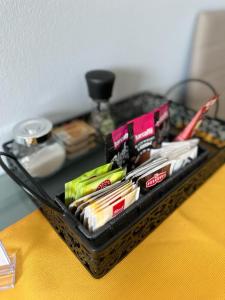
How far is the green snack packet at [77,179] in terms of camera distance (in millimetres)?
427

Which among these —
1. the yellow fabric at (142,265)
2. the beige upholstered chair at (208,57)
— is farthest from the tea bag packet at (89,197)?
the beige upholstered chair at (208,57)

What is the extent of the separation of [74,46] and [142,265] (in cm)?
50

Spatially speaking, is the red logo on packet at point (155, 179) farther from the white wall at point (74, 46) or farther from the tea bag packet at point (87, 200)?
the white wall at point (74, 46)

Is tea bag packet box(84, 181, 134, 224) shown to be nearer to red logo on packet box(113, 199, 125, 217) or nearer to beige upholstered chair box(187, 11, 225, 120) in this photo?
red logo on packet box(113, 199, 125, 217)

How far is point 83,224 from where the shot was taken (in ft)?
1.37

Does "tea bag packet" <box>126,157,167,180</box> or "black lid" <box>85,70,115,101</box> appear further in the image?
"black lid" <box>85,70,115,101</box>

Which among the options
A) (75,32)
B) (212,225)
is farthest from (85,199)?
(75,32)

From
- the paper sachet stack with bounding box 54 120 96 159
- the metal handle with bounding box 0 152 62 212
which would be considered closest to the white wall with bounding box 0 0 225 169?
the paper sachet stack with bounding box 54 120 96 159

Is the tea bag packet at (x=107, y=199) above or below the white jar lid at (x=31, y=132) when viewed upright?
A: below

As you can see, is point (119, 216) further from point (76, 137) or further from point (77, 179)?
point (76, 137)

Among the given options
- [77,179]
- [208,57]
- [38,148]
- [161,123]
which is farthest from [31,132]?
[208,57]

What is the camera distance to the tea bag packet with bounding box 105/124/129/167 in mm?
455

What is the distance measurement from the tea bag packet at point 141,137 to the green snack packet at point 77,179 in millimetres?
77

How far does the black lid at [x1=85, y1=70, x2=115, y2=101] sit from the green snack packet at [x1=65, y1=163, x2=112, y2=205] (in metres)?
0.23
